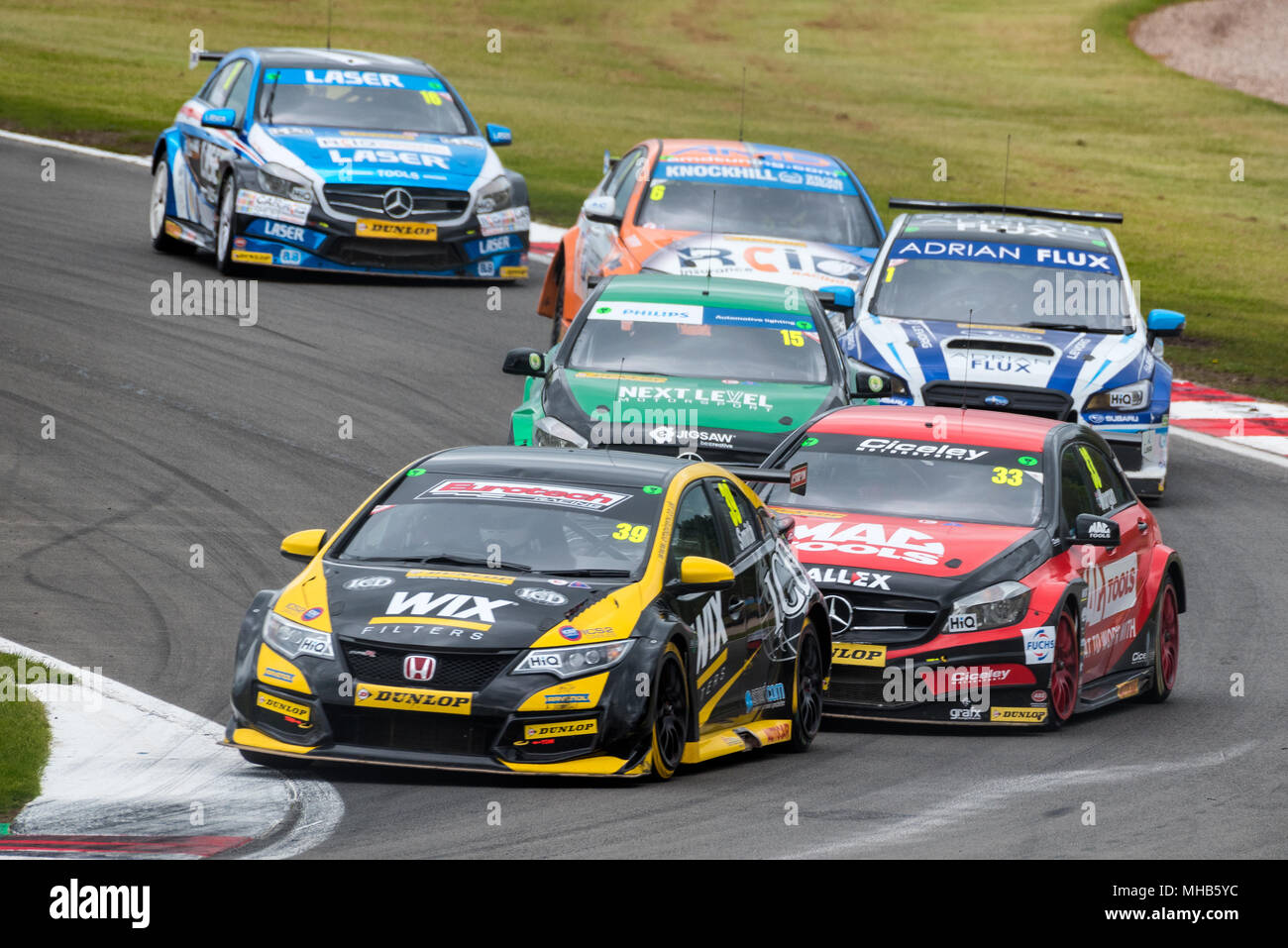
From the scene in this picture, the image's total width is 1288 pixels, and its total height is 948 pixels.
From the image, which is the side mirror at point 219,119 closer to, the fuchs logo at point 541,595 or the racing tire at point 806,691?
the racing tire at point 806,691

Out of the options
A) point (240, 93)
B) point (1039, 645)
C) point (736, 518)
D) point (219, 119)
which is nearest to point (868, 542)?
point (1039, 645)

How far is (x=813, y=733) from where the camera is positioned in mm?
10461

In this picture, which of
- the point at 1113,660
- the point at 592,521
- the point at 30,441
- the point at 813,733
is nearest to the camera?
the point at 592,521

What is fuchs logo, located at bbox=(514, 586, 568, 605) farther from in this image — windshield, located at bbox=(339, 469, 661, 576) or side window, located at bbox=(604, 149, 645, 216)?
side window, located at bbox=(604, 149, 645, 216)

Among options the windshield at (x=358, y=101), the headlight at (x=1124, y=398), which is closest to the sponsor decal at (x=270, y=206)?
the windshield at (x=358, y=101)

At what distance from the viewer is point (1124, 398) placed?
51.8 ft

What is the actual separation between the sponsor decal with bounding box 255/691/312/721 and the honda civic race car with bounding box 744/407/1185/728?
3087mm

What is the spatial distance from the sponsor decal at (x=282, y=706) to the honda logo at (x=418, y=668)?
394 mm

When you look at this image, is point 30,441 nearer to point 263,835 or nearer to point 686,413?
point 686,413

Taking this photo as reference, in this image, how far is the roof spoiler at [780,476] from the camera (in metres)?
11.7

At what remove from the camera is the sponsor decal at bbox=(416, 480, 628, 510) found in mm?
9586

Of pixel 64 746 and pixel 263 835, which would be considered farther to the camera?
pixel 64 746
